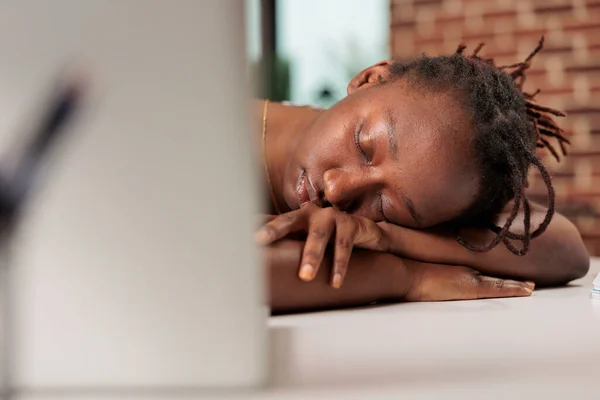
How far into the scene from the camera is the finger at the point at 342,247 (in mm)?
605

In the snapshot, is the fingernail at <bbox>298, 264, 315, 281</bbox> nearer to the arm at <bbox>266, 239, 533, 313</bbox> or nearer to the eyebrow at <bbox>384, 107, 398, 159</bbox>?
the arm at <bbox>266, 239, 533, 313</bbox>

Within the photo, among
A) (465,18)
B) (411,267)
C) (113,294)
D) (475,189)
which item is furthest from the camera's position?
(465,18)

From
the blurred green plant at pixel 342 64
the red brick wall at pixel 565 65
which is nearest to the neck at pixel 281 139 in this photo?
the red brick wall at pixel 565 65

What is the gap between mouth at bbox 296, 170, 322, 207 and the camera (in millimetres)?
893

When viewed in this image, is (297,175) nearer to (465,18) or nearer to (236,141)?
(236,141)

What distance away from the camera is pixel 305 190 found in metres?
0.91

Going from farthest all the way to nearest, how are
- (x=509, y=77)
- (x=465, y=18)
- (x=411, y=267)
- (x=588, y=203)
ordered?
(x=465, y=18)
(x=588, y=203)
(x=509, y=77)
(x=411, y=267)

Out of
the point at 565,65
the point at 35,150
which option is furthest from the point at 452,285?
the point at 565,65

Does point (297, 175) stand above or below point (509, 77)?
below

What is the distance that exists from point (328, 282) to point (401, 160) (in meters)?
0.23

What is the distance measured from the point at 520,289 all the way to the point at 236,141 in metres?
0.58

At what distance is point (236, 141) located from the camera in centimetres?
26

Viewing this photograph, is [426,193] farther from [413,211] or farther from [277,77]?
[277,77]

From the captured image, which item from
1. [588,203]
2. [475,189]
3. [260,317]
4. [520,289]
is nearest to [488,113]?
[475,189]
